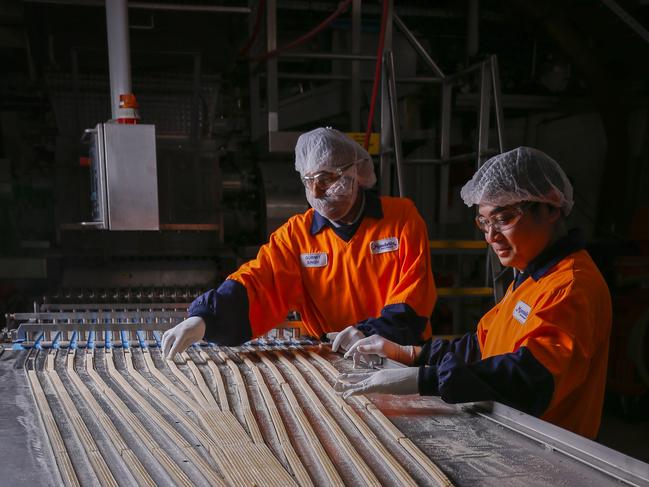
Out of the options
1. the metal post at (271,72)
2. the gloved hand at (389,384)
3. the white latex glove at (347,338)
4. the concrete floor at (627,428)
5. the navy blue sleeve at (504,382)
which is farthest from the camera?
the concrete floor at (627,428)

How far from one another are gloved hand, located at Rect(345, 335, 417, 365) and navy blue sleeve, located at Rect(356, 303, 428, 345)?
0.80 ft

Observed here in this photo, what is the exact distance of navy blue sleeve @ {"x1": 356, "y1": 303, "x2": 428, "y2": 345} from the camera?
2.04 meters

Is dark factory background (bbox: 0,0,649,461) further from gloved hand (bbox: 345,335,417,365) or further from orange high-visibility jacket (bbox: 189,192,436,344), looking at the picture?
gloved hand (bbox: 345,335,417,365)

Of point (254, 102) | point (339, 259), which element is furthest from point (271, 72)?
point (339, 259)

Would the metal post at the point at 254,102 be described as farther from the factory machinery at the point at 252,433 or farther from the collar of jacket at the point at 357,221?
the factory machinery at the point at 252,433

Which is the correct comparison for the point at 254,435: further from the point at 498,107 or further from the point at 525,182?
the point at 498,107

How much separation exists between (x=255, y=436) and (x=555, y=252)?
0.93 m

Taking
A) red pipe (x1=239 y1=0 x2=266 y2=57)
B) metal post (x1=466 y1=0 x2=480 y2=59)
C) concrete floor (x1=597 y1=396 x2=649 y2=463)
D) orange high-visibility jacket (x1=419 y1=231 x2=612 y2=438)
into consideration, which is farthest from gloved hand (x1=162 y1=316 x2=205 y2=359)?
metal post (x1=466 y1=0 x2=480 y2=59)

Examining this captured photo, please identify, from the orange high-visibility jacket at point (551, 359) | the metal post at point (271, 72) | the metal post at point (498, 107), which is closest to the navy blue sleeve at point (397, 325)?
the orange high-visibility jacket at point (551, 359)

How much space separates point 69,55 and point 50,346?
272 centimetres

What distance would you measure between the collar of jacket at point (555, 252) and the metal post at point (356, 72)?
275cm

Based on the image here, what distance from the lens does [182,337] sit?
182cm

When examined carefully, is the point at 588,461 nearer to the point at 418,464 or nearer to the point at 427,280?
the point at 418,464

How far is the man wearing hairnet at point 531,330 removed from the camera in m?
1.29
